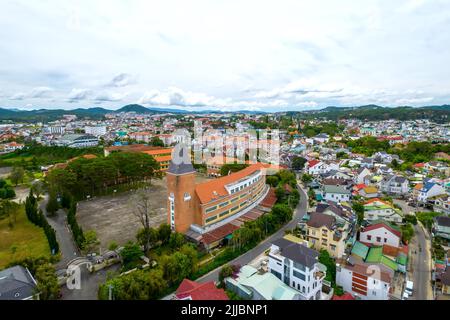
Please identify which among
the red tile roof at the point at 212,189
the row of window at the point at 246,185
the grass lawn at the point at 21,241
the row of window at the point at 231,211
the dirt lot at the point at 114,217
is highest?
the red tile roof at the point at 212,189

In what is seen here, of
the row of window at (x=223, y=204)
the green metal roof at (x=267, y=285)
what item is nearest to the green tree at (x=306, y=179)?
the row of window at (x=223, y=204)

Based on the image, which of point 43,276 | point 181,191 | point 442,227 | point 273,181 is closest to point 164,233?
point 181,191

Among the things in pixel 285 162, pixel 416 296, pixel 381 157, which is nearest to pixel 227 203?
pixel 416 296

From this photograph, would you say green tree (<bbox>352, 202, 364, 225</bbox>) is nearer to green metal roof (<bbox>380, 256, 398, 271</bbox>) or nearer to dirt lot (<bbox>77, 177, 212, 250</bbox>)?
green metal roof (<bbox>380, 256, 398, 271</bbox>)

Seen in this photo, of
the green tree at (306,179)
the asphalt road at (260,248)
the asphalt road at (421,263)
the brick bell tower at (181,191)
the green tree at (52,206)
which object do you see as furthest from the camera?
the green tree at (306,179)

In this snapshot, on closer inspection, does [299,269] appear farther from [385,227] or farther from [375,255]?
[385,227]

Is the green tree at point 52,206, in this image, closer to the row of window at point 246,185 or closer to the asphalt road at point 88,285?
the asphalt road at point 88,285

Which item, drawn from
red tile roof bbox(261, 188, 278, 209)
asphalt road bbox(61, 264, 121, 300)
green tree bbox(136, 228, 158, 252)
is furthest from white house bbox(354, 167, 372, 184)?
asphalt road bbox(61, 264, 121, 300)
